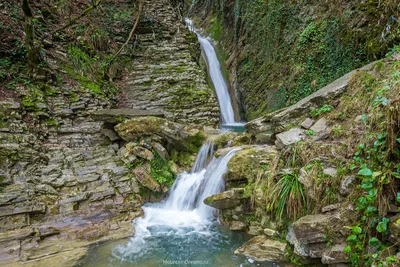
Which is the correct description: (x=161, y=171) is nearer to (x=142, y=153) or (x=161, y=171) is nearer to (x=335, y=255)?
(x=142, y=153)

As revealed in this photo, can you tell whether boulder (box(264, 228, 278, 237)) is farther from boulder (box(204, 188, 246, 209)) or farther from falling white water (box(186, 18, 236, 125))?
falling white water (box(186, 18, 236, 125))

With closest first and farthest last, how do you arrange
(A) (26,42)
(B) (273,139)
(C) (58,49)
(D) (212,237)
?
(D) (212,237)
(B) (273,139)
(A) (26,42)
(C) (58,49)

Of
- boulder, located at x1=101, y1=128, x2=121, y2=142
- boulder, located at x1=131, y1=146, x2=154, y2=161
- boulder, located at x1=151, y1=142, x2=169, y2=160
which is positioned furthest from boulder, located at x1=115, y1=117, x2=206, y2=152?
boulder, located at x1=101, y1=128, x2=121, y2=142

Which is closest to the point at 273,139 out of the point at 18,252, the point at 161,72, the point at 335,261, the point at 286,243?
the point at 286,243

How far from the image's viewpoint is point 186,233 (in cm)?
469

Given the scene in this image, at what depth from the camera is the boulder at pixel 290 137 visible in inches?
166

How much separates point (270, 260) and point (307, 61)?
648 cm

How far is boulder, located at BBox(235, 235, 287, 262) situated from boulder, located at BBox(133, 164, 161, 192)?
111 inches

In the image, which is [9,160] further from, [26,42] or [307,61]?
[307,61]

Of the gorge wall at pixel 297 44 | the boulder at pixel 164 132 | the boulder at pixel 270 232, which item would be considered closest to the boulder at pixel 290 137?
the boulder at pixel 270 232

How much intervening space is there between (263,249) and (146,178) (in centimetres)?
342

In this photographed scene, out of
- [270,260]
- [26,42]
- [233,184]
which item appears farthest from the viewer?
[26,42]

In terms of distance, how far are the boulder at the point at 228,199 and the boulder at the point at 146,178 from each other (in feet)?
6.01

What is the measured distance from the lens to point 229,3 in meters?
15.7
